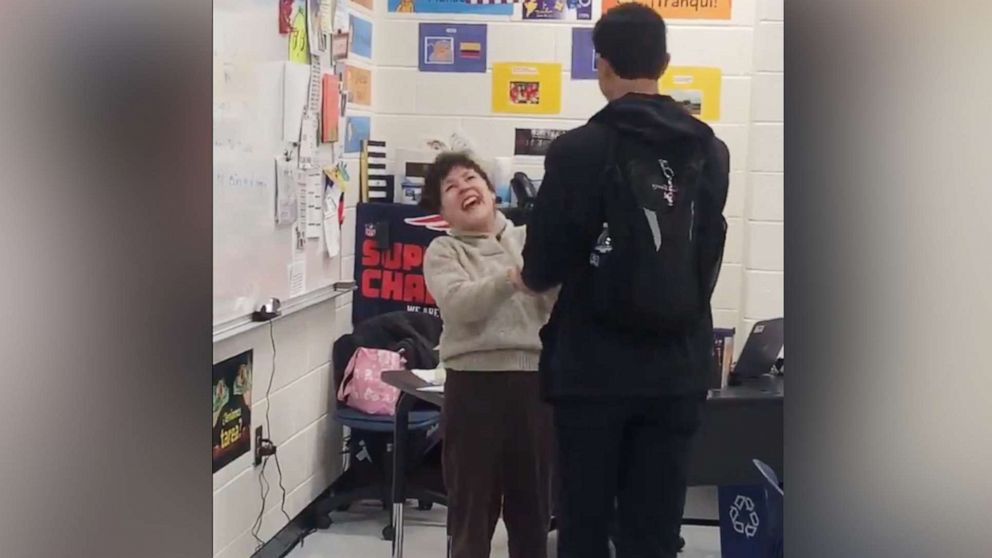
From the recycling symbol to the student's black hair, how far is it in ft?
1.66

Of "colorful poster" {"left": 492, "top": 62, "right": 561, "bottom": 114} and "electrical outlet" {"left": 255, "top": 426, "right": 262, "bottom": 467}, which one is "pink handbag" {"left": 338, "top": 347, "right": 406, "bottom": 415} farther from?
"colorful poster" {"left": 492, "top": 62, "right": 561, "bottom": 114}

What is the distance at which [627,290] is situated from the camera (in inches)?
38.2

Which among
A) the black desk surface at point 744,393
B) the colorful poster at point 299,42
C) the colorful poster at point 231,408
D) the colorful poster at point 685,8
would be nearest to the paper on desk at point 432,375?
the black desk surface at point 744,393

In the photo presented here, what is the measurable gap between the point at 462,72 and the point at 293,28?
0.52m

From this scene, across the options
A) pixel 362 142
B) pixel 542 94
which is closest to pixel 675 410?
pixel 542 94

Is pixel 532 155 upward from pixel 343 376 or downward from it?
upward

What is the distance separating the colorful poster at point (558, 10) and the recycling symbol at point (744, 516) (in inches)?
23.4

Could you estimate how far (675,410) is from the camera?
1015mm

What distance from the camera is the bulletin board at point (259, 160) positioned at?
4.77 ft

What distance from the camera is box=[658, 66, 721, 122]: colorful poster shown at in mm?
1035

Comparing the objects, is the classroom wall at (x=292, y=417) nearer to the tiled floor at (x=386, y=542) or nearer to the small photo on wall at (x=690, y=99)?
the tiled floor at (x=386, y=542)

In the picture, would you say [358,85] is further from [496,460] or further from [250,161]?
[496,460]

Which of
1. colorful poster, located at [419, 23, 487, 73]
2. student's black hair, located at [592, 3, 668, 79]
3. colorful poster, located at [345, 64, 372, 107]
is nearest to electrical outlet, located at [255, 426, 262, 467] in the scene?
colorful poster, located at [345, 64, 372, 107]
